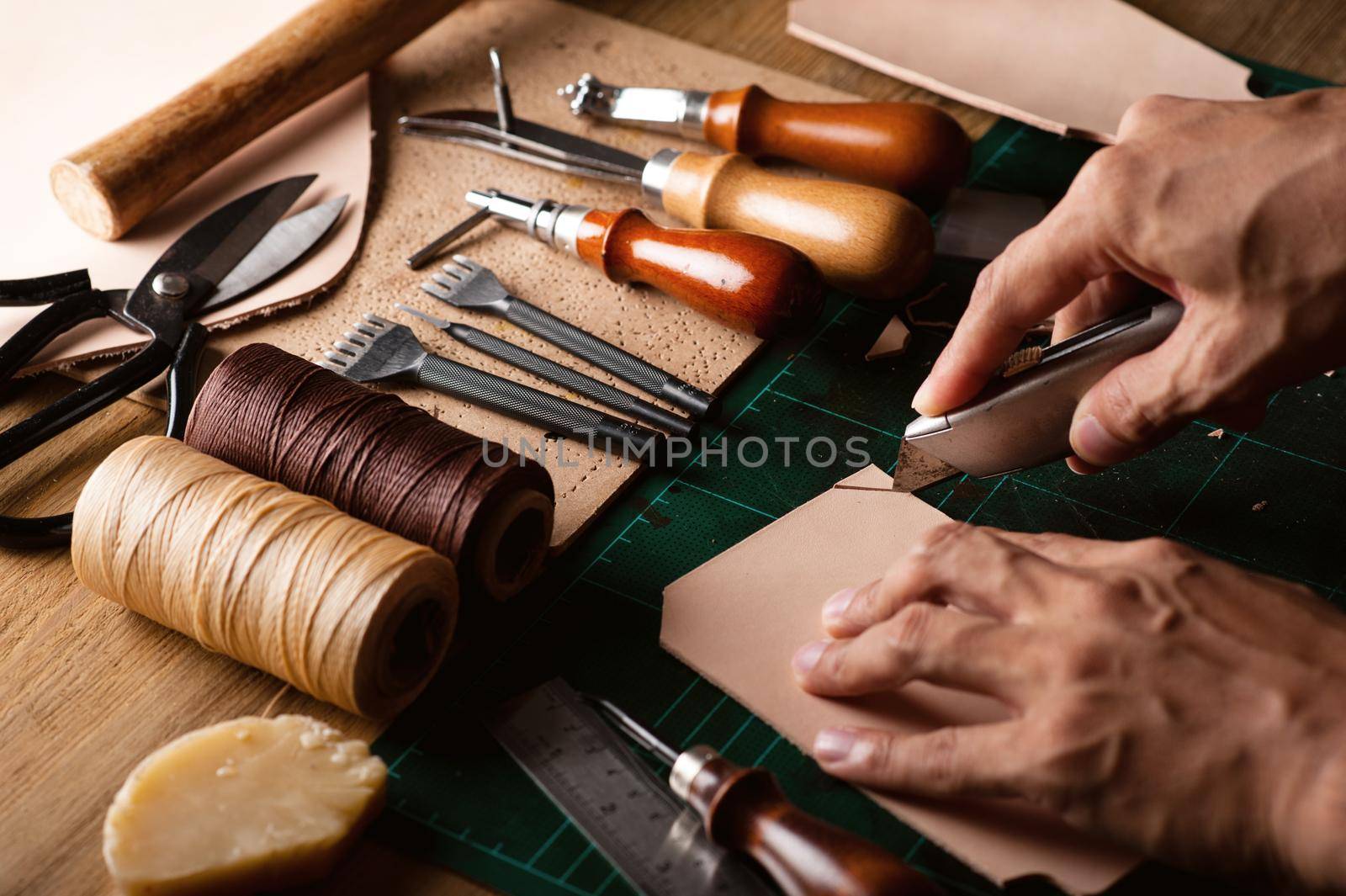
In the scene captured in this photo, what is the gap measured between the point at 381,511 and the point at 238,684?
29 cm

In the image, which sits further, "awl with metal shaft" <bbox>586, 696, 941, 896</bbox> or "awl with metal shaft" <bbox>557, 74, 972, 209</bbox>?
"awl with metal shaft" <bbox>557, 74, 972, 209</bbox>

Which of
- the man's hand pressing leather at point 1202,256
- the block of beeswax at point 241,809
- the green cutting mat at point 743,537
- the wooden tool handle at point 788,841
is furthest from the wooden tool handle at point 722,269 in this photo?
the block of beeswax at point 241,809

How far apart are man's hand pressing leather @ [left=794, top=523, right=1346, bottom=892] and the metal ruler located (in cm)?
18

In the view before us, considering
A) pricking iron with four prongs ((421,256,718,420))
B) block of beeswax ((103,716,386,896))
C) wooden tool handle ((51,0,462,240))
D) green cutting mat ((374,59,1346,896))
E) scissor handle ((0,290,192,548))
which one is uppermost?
wooden tool handle ((51,0,462,240))

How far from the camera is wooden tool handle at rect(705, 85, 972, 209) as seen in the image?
207cm

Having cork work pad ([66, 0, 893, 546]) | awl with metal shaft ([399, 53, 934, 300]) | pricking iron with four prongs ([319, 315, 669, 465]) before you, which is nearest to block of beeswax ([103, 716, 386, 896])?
cork work pad ([66, 0, 893, 546])

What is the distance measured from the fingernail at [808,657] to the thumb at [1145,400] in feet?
1.40

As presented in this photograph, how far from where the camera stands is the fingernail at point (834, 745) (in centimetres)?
133

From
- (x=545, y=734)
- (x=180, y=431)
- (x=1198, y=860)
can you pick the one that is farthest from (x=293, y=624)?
(x=1198, y=860)

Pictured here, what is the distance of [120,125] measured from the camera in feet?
7.77

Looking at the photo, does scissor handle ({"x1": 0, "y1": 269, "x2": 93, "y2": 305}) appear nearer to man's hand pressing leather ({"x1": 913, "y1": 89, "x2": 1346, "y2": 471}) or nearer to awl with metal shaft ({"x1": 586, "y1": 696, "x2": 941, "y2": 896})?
awl with metal shaft ({"x1": 586, "y1": 696, "x2": 941, "y2": 896})

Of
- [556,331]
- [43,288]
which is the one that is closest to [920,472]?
[556,331]

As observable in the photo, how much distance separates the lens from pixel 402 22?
96.3 inches

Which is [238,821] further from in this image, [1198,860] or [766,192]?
[766,192]
